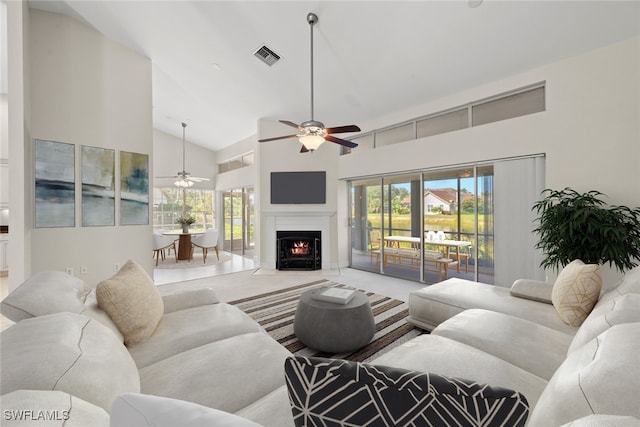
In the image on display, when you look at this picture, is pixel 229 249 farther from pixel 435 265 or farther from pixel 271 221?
pixel 435 265

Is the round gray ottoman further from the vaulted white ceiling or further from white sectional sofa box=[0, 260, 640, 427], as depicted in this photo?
the vaulted white ceiling

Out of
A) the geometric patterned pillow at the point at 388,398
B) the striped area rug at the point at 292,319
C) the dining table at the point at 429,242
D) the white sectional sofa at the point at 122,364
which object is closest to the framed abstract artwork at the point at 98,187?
the striped area rug at the point at 292,319

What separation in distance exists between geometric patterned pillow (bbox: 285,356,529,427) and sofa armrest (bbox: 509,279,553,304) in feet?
7.76

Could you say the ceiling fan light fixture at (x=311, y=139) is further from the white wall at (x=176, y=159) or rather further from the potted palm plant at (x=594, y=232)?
the white wall at (x=176, y=159)

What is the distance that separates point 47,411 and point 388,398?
0.75m

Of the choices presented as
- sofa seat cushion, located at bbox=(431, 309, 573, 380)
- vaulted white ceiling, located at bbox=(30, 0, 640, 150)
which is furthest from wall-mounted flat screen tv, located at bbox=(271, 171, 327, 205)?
sofa seat cushion, located at bbox=(431, 309, 573, 380)

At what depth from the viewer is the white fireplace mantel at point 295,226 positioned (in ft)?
19.1

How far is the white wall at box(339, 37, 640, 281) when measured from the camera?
112 inches

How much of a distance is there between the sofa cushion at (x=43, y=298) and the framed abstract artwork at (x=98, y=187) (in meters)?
2.90

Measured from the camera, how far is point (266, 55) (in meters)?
3.84

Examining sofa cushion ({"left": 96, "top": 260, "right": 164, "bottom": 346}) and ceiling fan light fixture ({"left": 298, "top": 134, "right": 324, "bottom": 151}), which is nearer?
sofa cushion ({"left": 96, "top": 260, "right": 164, "bottom": 346})

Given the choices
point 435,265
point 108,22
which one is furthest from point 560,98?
point 108,22

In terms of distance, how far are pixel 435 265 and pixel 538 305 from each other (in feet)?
8.22

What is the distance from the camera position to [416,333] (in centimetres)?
267
